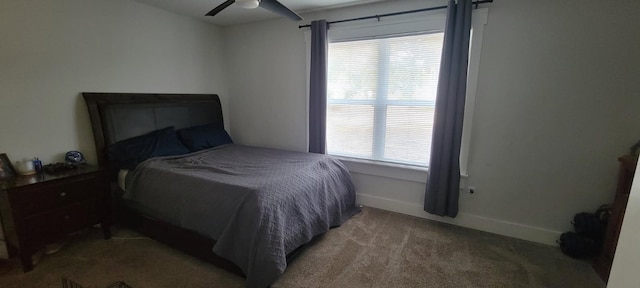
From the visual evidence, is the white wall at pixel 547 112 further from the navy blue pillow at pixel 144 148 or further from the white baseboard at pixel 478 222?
the navy blue pillow at pixel 144 148

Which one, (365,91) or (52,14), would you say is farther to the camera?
(365,91)

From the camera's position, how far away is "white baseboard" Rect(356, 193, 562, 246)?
240 cm

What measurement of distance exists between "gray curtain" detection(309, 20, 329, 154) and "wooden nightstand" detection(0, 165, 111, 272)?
2.10 m

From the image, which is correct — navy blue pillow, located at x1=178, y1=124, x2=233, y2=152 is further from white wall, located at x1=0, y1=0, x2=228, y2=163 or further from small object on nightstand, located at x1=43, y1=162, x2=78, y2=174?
small object on nightstand, located at x1=43, y1=162, x2=78, y2=174

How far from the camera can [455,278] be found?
1.94 m

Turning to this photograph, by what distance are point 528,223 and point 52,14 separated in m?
4.57

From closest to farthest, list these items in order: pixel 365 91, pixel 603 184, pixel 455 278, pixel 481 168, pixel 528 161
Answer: pixel 455 278, pixel 603 184, pixel 528 161, pixel 481 168, pixel 365 91

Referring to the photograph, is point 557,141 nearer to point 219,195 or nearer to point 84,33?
point 219,195

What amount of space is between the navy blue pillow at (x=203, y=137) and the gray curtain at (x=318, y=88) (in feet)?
4.06

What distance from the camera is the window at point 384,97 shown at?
2699 millimetres

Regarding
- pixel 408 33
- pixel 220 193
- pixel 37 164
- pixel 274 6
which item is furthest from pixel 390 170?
pixel 37 164

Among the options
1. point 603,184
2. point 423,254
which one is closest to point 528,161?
point 603,184

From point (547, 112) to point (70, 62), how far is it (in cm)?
421

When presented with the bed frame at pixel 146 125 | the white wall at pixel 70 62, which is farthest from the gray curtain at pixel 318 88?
the white wall at pixel 70 62
